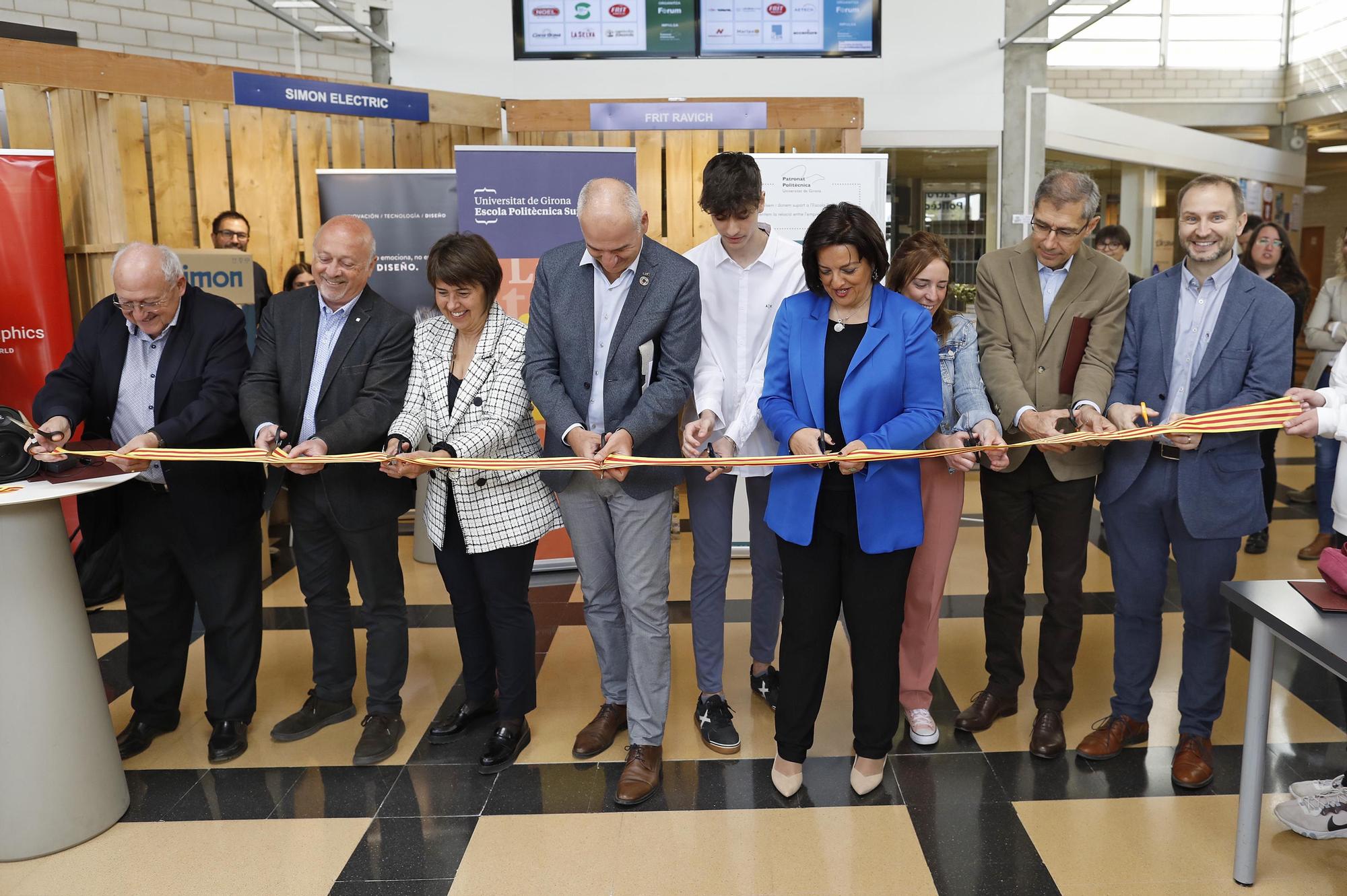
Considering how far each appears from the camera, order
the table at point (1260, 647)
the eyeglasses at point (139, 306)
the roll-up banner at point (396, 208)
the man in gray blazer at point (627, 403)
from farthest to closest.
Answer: the roll-up banner at point (396, 208)
the eyeglasses at point (139, 306)
the man in gray blazer at point (627, 403)
the table at point (1260, 647)

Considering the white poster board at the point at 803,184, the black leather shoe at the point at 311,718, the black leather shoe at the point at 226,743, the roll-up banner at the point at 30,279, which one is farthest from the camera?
the white poster board at the point at 803,184

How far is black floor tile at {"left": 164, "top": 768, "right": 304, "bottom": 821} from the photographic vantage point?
292 cm

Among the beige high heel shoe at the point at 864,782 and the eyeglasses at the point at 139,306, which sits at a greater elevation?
the eyeglasses at the point at 139,306

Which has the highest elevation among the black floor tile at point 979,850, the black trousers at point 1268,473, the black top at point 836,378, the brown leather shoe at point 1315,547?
the black top at point 836,378

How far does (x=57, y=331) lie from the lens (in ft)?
15.6

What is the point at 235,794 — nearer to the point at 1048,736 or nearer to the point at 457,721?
the point at 457,721

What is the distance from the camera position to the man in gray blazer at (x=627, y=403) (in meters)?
2.88

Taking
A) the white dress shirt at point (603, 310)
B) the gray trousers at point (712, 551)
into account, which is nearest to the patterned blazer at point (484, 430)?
the white dress shirt at point (603, 310)

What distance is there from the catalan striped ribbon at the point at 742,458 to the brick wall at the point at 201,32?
4.80 meters

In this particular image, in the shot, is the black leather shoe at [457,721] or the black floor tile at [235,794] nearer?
the black floor tile at [235,794]

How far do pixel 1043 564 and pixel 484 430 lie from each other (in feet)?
6.17

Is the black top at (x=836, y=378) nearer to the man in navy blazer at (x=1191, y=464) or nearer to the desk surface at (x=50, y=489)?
the man in navy blazer at (x=1191, y=464)

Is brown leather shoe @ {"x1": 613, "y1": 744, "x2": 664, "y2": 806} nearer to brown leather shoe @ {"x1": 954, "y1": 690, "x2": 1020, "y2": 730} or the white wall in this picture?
brown leather shoe @ {"x1": 954, "y1": 690, "x2": 1020, "y2": 730}

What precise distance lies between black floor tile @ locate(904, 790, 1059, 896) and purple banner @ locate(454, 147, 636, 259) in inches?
128
